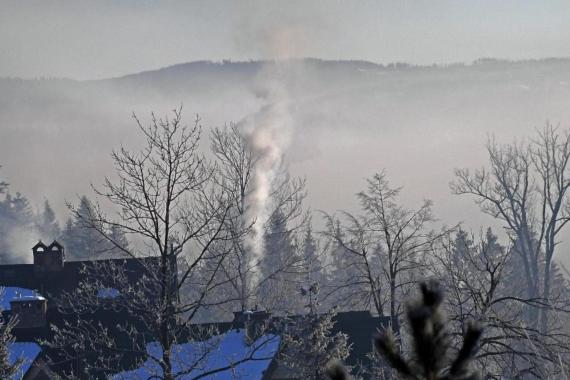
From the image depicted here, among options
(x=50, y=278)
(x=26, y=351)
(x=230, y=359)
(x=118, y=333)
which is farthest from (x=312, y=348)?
(x=50, y=278)

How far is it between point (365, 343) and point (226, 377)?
6.93 meters

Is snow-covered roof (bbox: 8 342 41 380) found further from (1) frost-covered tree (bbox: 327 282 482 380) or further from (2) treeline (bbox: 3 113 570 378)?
(1) frost-covered tree (bbox: 327 282 482 380)

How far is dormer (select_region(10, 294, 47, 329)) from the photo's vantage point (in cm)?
3609

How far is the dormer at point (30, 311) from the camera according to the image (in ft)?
118

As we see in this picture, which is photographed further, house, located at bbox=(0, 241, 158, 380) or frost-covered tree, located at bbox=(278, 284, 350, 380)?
house, located at bbox=(0, 241, 158, 380)

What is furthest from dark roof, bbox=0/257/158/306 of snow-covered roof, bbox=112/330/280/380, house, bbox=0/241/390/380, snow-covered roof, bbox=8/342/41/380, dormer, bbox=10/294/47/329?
snow-covered roof, bbox=112/330/280/380

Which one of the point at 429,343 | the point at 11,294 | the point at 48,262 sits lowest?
the point at 429,343

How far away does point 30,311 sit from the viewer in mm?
36312

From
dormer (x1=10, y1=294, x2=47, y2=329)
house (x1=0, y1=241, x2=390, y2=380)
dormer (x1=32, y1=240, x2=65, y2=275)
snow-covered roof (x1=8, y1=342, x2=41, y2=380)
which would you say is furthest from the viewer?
dormer (x1=32, y1=240, x2=65, y2=275)

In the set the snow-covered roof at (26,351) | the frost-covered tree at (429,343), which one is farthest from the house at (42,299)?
the frost-covered tree at (429,343)

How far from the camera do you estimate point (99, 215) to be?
2067cm

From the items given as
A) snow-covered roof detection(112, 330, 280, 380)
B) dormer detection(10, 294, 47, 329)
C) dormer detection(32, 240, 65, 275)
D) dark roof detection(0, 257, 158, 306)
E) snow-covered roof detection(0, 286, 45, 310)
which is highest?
dormer detection(32, 240, 65, 275)

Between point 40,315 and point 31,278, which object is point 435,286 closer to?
point 40,315

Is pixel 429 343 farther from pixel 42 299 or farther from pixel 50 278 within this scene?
pixel 50 278
